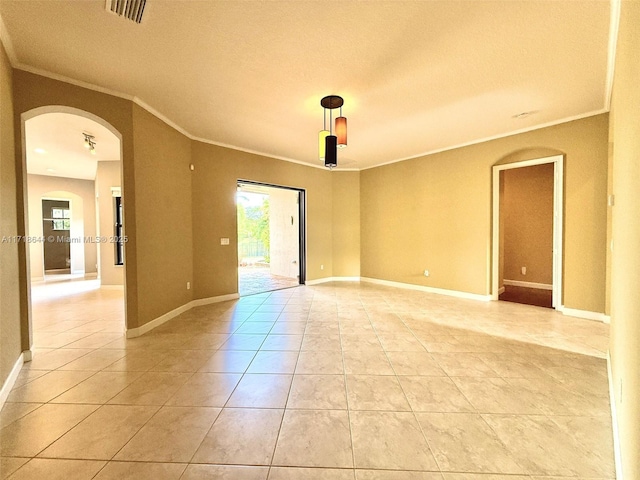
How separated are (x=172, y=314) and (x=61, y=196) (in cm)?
708

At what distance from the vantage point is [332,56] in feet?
7.89

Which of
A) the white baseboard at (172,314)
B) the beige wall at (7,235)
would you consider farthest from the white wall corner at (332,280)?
the beige wall at (7,235)

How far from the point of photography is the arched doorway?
3.60 metres

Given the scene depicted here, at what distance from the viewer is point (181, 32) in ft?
6.99

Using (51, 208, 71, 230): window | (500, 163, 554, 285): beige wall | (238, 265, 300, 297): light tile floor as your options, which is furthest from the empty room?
(51, 208, 71, 230): window

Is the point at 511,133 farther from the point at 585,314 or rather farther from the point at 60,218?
the point at 60,218

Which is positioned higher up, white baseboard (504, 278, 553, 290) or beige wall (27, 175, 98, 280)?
beige wall (27, 175, 98, 280)

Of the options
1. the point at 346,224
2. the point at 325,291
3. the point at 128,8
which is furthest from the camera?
the point at 346,224

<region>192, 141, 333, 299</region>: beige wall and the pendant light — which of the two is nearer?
the pendant light

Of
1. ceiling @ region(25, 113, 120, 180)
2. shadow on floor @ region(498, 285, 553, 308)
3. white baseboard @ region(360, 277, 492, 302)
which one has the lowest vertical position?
shadow on floor @ region(498, 285, 553, 308)

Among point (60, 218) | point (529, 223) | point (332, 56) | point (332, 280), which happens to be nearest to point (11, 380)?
point (332, 56)

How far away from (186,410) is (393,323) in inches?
107

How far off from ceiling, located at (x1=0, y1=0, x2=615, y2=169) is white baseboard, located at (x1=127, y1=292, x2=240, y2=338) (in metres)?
2.89

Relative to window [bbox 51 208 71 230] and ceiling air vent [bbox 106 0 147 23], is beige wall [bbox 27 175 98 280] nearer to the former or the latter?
window [bbox 51 208 71 230]
